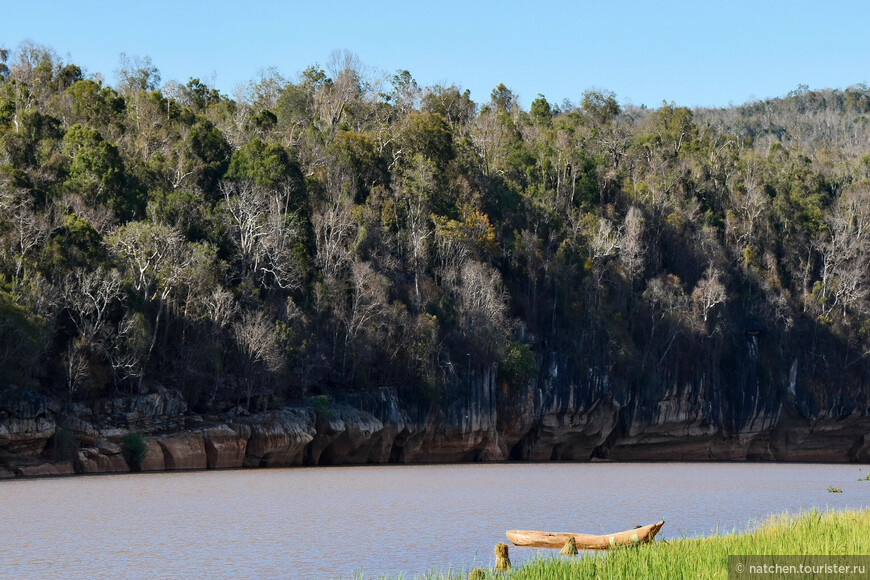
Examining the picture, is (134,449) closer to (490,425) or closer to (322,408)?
(322,408)

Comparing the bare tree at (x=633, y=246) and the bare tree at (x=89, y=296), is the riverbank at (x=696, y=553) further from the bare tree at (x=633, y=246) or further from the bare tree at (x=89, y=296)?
the bare tree at (x=633, y=246)

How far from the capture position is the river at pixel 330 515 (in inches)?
768

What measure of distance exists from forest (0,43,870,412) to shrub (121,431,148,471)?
222 centimetres

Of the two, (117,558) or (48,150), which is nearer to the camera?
(117,558)

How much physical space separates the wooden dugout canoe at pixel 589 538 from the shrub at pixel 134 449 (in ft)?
86.5

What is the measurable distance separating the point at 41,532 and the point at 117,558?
3.97 m

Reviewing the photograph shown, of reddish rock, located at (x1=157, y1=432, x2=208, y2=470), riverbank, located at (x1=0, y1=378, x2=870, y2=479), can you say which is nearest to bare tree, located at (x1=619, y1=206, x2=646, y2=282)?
riverbank, located at (x1=0, y1=378, x2=870, y2=479)

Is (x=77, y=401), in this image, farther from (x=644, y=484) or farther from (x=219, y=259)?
(x=644, y=484)

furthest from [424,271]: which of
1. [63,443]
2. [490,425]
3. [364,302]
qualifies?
[63,443]

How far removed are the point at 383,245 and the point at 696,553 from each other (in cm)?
4485

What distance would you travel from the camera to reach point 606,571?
51.0 feet

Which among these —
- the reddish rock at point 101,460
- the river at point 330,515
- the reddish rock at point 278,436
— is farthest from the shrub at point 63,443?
the reddish rock at point 278,436

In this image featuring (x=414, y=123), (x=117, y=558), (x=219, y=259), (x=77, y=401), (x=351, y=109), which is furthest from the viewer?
(x=351, y=109)

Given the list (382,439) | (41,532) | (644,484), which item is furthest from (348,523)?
(382,439)
